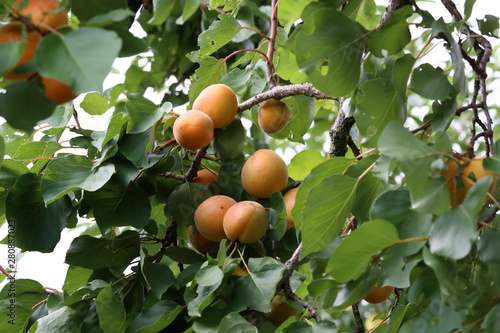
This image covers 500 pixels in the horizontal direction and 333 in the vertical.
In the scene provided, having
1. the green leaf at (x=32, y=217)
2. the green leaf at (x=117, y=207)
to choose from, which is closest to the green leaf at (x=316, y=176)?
the green leaf at (x=117, y=207)

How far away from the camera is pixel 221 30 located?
2.69ft

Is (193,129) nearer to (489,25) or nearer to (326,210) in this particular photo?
(326,210)

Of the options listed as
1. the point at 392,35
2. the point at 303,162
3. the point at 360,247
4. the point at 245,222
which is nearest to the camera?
the point at 360,247

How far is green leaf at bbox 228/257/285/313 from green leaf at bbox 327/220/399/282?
146 millimetres

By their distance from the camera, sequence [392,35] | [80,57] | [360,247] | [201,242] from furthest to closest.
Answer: [201,242]
[392,35]
[360,247]
[80,57]

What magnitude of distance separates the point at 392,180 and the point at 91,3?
35 cm

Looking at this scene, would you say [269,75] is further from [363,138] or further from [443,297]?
[443,297]

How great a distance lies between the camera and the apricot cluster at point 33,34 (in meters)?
0.36

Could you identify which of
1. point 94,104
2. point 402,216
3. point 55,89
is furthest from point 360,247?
point 94,104

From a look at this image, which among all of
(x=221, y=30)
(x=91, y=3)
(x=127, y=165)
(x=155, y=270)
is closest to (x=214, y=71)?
(x=221, y=30)

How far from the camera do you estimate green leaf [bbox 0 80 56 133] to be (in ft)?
1.21

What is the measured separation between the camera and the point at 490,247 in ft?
1.39

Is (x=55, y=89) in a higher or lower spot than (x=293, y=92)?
higher

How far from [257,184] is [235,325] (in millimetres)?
227
